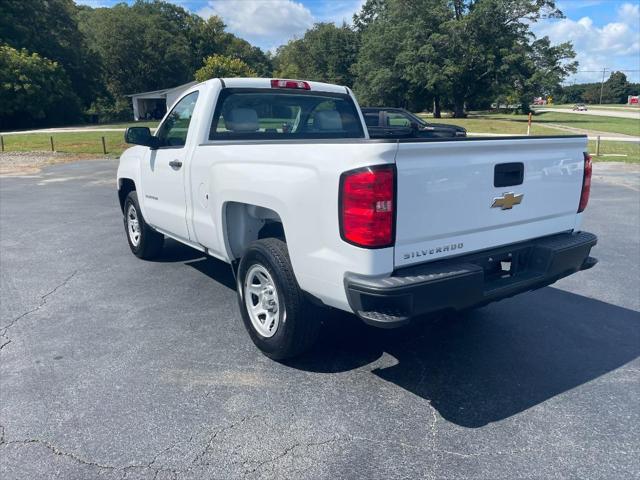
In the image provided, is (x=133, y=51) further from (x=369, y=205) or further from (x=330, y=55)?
(x=369, y=205)

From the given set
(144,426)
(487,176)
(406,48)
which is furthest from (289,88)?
(406,48)

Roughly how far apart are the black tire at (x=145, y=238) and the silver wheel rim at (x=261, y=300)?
2.50m

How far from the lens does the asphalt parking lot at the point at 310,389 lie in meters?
2.59

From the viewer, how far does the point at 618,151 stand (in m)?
20.0

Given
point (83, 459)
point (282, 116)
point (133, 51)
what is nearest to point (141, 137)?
point (282, 116)

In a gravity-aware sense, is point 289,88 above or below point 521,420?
above

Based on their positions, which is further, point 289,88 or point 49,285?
point 49,285

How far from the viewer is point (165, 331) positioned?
13.5 feet

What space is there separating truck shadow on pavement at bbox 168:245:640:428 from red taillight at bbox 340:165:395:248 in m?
0.60

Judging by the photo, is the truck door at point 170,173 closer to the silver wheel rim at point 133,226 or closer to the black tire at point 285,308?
the silver wheel rim at point 133,226

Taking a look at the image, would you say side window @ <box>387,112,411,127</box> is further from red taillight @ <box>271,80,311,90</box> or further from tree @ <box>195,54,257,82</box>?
tree @ <box>195,54,257,82</box>

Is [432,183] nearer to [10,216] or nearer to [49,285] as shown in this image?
[49,285]

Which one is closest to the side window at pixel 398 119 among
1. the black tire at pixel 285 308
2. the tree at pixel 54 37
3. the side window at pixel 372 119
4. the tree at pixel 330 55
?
the side window at pixel 372 119

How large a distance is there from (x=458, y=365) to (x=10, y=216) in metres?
8.46
